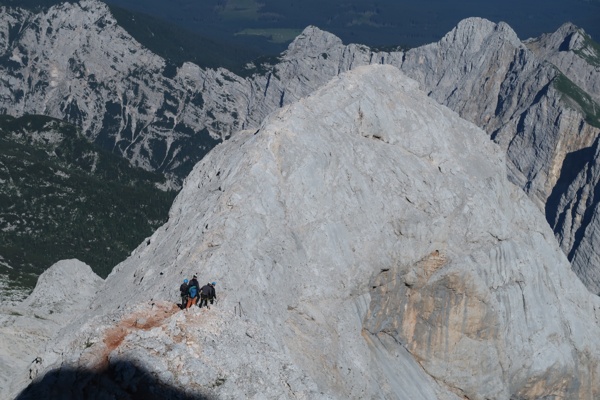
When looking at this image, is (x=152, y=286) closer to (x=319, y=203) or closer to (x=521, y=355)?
(x=319, y=203)

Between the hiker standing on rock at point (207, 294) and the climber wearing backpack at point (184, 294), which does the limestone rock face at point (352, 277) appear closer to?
the hiker standing on rock at point (207, 294)

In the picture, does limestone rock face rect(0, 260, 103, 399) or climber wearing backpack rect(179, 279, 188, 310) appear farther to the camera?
limestone rock face rect(0, 260, 103, 399)

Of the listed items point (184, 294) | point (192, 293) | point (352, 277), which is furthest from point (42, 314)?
point (192, 293)

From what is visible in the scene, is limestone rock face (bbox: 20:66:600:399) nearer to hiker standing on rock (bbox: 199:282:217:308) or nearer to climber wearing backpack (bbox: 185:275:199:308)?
hiker standing on rock (bbox: 199:282:217:308)

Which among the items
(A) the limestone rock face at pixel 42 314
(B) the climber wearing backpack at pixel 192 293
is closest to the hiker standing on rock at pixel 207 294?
(B) the climber wearing backpack at pixel 192 293

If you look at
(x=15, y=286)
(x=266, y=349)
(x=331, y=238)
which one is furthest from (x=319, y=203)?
(x=15, y=286)

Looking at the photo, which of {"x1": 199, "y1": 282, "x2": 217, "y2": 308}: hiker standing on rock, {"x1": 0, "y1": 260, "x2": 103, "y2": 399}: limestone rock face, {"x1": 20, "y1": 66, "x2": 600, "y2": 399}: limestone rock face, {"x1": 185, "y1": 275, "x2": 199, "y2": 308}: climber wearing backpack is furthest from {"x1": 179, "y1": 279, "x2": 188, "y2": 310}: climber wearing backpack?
{"x1": 0, "y1": 260, "x2": 103, "y2": 399}: limestone rock face
